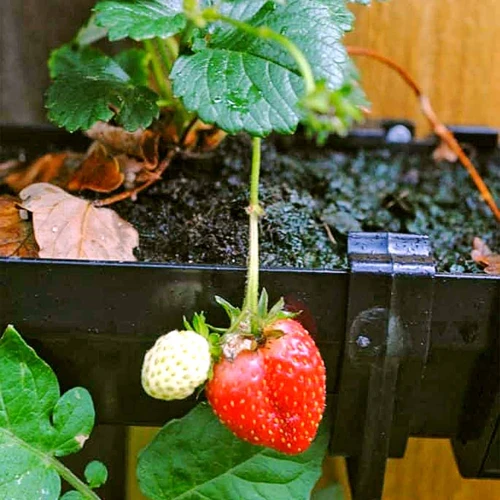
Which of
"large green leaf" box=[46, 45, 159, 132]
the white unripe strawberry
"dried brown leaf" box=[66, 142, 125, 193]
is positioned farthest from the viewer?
"dried brown leaf" box=[66, 142, 125, 193]

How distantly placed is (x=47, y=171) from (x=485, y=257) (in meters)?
0.38

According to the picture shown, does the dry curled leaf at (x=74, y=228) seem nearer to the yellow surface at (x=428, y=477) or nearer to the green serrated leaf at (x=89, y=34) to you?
the green serrated leaf at (x=89, y=34)

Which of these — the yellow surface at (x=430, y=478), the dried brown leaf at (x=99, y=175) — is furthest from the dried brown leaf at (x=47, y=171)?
the yellow surface at (x=430, y=478)

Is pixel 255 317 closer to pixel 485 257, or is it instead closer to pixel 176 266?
pixel 176 266

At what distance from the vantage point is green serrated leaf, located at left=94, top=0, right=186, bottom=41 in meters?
0.48

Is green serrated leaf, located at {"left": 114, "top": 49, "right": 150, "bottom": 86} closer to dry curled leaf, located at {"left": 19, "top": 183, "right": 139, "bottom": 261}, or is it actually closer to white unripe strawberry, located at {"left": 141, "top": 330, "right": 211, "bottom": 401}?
dry curled leaf, located at {"left": 19, "top": 183, "right": 139, "bottom": 261}

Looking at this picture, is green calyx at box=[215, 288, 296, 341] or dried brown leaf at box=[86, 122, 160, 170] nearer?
green calyx at box=[215, 288, 296, 341]

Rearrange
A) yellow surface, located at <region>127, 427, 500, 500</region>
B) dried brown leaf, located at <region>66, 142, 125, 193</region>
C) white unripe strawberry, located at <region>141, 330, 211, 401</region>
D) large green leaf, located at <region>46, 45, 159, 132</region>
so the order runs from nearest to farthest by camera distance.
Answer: white unripe strawberry, located at <region>141, 330, 211, 401</region>, large green leaf, located at <region>46, 45, 159, 132</region>, dried brown leaf, located at <region>66, 142, 125, 193</region>, yellow surface, located at <region>127, 427, 500, 500</region>

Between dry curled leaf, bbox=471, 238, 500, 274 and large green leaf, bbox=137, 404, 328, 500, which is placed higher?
dry curled leaf, bbox=471, 238, 500, 274

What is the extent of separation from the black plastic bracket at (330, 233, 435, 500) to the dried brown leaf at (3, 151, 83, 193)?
30cm

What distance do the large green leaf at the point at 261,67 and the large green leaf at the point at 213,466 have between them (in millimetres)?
192

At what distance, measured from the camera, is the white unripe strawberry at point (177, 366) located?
1.46 feet

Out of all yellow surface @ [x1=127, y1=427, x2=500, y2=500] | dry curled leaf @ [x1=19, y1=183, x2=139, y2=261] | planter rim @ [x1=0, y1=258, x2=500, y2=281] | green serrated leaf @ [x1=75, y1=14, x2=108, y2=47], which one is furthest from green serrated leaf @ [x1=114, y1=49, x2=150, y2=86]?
yellow surface @ [x1=127, y1=427, x2=500, y2=500]

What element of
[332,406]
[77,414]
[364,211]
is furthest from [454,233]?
[77,414]
